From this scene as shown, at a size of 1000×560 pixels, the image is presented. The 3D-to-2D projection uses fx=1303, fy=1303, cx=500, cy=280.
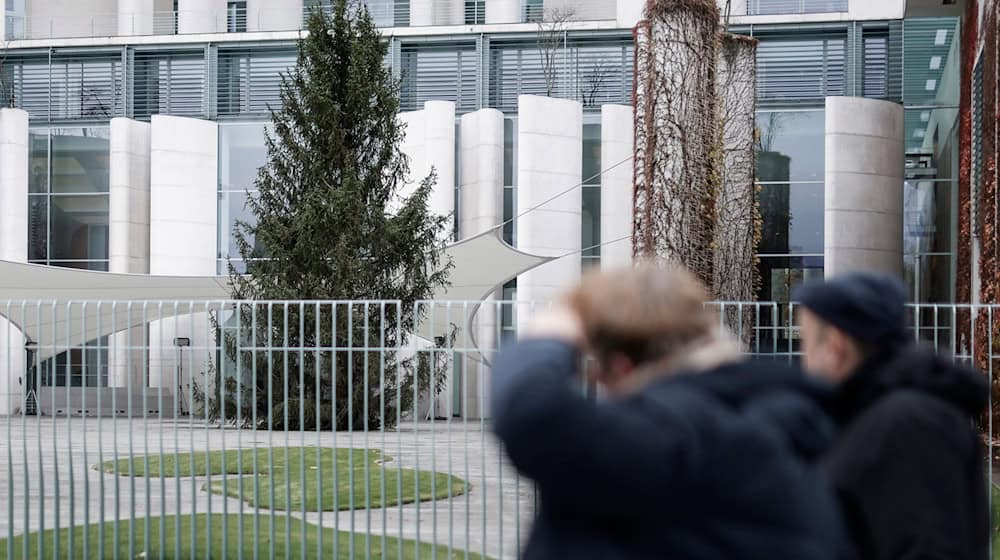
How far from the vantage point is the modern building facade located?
24945 millimetres

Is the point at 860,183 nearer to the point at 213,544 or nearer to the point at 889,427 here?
the point at 213,544

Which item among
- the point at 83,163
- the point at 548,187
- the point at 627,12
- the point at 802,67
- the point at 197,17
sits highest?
the point at 197,17

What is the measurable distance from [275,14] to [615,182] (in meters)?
10.0

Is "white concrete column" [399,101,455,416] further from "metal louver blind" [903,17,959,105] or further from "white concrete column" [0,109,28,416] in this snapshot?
"metal louver blind" [903,17,959,105]

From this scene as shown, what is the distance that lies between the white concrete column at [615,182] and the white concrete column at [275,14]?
8.88 metres

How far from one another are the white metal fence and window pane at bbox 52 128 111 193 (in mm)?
6124

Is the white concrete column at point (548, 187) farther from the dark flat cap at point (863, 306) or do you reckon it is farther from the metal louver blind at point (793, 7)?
the dark flat cap at point (863, 306)

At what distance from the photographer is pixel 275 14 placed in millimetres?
30531

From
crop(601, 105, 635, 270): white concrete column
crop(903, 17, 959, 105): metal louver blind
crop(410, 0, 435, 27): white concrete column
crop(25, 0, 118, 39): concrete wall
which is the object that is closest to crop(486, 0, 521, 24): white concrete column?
crop(410, 0, 435, 27): white concrete column

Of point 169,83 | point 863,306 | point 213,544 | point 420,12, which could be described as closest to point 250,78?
point 169,83

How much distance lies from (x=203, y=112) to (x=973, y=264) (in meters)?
16.4

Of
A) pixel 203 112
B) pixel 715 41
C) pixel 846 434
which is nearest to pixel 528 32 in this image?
pixel 203 112

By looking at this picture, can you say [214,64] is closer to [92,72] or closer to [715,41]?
[92,72]

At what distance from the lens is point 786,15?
25719mm
